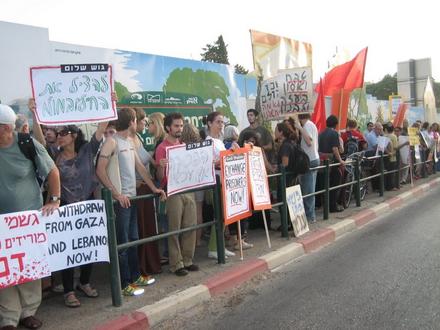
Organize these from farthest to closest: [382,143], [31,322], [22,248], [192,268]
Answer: [382,143] → [192,268] → [31,322] → [22,248]

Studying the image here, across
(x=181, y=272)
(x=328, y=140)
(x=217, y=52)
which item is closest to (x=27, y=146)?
(x=181, y=272)

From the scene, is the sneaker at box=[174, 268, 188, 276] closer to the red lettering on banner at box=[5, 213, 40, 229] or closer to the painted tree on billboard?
the red lettering on banner at box=[5, 213, 40, 229]

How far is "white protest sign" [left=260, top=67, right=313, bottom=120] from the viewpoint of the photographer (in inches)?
348

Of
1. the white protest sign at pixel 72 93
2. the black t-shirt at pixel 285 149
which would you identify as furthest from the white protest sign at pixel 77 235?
the black t-shirt at pixel 285 149

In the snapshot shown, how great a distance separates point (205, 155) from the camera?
5.52 m

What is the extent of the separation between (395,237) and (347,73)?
4.85 metres

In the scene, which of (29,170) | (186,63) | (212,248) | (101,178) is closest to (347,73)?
(186,63)

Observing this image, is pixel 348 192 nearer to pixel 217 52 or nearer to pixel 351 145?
pixel 351 145

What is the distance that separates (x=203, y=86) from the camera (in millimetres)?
9859

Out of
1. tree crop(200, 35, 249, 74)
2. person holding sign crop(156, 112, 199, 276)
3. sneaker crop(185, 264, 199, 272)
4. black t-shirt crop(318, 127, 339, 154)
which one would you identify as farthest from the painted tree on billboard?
tree crop(200, 35, 249, 74)

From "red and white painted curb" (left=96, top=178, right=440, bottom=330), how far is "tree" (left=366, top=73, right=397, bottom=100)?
74.8m

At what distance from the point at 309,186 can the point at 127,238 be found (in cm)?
407

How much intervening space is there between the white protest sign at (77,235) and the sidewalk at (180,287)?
0.51 m

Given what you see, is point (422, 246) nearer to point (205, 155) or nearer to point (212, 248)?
point (212, 248)
